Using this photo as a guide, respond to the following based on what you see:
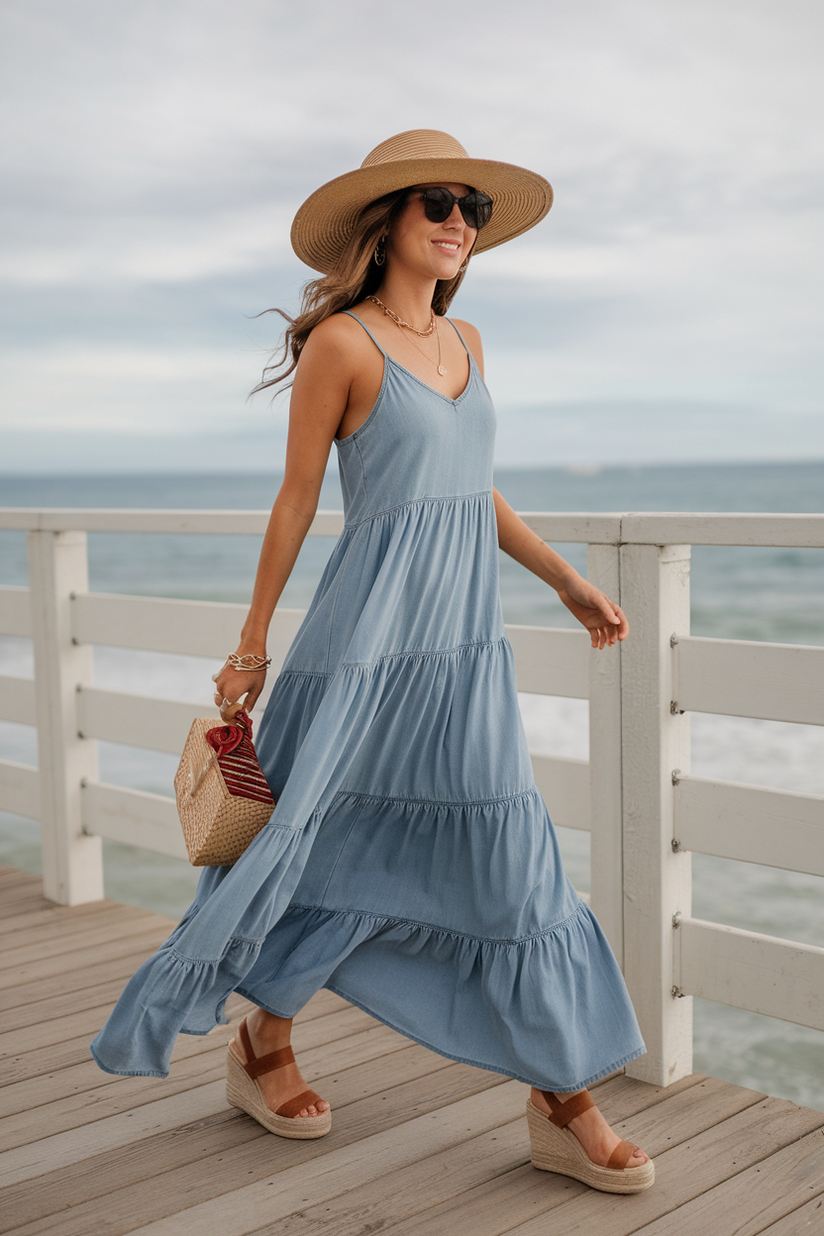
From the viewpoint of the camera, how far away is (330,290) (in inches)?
76.1

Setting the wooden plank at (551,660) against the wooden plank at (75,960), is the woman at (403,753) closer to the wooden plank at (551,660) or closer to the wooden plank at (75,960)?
the wooden plank at (551,660)

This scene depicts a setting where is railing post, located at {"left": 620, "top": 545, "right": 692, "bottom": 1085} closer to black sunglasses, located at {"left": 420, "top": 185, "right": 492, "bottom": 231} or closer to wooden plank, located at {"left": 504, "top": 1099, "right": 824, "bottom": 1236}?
wooden plank, located at {"left": 504, "top": 1099, "right": 824, "bottom": 1236}

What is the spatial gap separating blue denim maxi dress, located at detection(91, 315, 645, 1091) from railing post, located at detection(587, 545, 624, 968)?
0.36m

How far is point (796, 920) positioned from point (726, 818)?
4109 millimetres

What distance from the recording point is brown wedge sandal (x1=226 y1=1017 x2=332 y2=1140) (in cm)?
204

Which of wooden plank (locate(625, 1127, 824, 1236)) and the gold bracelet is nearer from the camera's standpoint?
wooden plank (locate(625, 1127, 824, 1236))

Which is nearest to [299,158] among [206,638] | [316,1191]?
[206,638]

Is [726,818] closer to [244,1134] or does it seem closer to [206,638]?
[244,1134]

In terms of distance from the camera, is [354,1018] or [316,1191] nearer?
[316,1191]

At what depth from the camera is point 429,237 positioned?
1.90 m

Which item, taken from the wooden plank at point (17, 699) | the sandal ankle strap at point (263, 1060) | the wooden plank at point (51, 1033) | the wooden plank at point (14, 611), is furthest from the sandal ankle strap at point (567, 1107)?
the wooden plank at point (14, 611)

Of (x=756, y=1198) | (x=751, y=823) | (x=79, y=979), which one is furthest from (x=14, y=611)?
(x=756, y=1198)

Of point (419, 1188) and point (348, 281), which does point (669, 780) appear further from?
point (348, 281)

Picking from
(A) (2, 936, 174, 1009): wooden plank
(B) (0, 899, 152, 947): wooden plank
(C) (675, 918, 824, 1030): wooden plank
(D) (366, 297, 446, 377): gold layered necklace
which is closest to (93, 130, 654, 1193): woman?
(D) (366, 297, 446, 377): gold layered necklace
